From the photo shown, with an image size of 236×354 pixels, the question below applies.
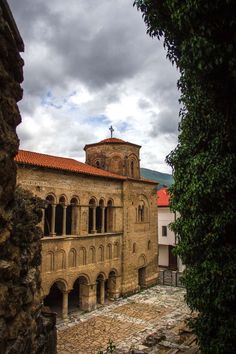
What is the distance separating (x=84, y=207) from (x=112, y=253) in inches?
180

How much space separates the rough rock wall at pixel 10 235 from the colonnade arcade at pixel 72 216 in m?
13.5

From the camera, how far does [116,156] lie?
26203 millimetres

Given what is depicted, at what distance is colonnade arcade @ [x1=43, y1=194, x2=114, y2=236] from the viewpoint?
1847cm

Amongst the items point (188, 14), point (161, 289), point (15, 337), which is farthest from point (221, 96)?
point (161, 289)

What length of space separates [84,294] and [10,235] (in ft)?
56.5

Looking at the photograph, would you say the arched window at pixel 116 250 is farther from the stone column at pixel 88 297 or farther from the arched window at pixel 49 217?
the arched window at pixel 49 217

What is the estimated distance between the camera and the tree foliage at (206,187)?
680 centimetres

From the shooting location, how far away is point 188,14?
529 centimetres

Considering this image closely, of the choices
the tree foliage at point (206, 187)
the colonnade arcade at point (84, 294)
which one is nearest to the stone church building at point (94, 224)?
the colonnade arcade at point (84, 294)

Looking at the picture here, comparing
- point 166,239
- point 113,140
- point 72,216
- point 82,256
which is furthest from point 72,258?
point 166,239

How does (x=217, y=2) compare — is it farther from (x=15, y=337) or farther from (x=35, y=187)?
(x=35, y=187)

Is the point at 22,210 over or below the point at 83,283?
over

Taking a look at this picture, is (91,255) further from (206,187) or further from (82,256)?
(206,187)

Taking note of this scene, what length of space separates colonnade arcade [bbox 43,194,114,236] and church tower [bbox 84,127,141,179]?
4.40 m
